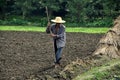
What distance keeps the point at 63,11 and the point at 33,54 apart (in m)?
25.8

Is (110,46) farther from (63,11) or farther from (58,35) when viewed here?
(63,11)

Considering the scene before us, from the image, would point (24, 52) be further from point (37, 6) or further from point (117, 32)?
point (37, 6)

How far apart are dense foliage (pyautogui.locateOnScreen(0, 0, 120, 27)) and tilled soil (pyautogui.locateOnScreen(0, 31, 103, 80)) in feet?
42.5

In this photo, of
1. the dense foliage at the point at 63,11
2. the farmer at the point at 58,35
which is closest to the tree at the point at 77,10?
the dense foliage at the point at 63,11

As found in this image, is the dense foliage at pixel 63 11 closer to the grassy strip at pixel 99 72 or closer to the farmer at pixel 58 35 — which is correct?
the farmer at pixel 58 35

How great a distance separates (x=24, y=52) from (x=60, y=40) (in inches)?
158

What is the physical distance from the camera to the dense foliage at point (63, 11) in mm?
40875

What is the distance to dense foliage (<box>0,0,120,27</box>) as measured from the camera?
40.9 m

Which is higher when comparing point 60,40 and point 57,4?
point 60,40

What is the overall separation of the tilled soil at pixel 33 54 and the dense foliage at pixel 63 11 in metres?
12.9

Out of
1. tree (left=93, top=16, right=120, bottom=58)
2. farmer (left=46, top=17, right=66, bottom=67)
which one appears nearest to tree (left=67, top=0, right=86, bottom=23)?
tree (left=93, top=16, right=120, bottom=58)

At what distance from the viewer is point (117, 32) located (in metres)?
21.5

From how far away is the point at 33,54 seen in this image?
20.0 metres

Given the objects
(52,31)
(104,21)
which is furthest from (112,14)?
(52,31)
